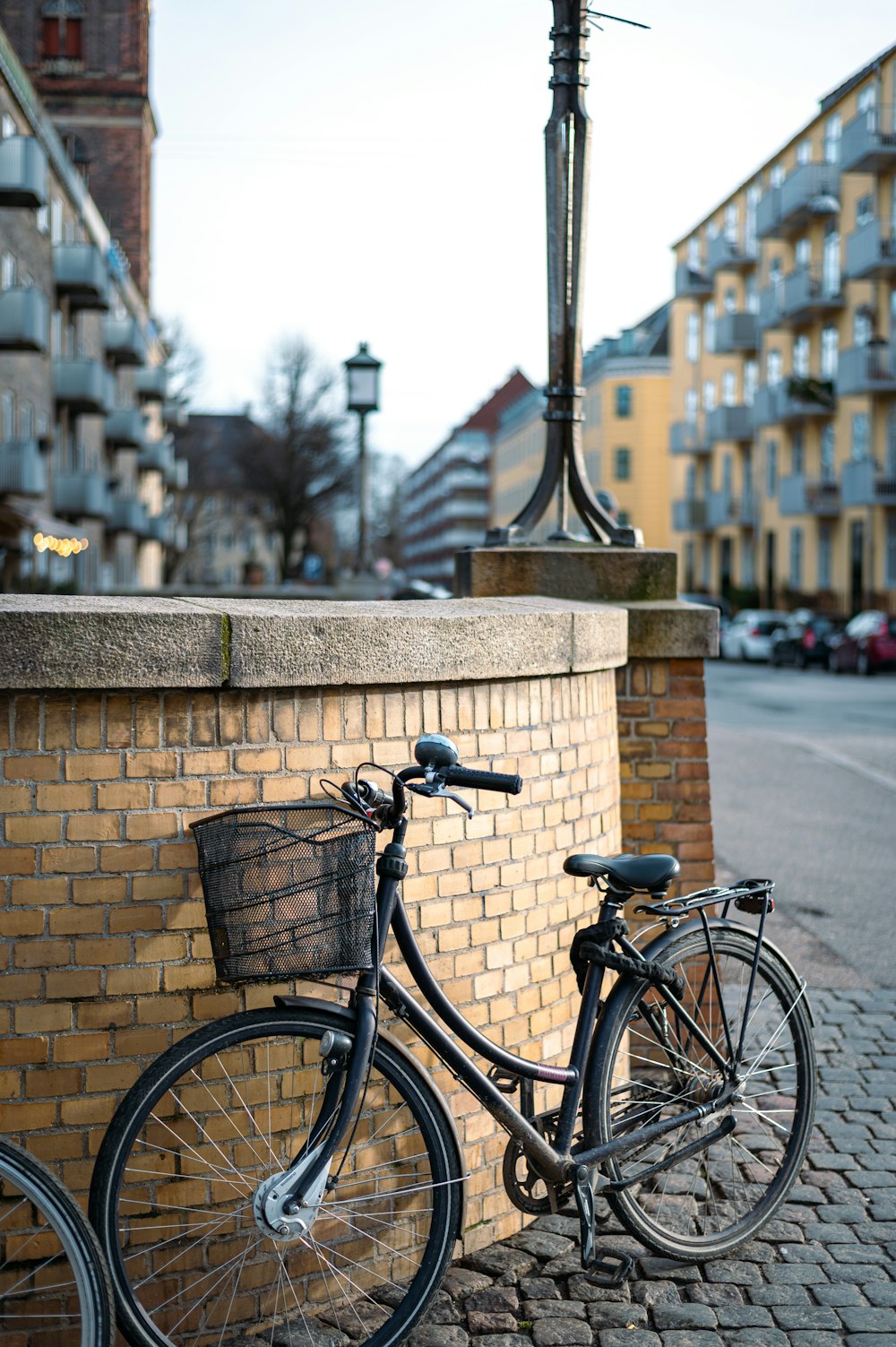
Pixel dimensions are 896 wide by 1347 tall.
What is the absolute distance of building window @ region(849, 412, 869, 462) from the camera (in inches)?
1818

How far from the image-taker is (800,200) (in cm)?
4972

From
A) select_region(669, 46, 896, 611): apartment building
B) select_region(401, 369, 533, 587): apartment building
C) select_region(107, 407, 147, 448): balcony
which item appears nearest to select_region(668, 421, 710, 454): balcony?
select_region(669, 46, 896, 611): apartment building

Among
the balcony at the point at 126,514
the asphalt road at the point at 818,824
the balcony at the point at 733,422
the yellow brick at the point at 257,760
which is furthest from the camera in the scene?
the balcony at the point at 733,422

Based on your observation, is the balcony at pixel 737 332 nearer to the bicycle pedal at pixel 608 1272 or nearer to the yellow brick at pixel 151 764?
the bicycle pedal at pixel 608 1272

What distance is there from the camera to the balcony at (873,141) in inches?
1673

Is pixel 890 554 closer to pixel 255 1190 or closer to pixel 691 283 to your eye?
pixel 691 283

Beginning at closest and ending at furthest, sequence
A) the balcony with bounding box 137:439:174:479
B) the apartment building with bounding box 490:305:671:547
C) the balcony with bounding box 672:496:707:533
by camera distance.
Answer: the balcony with bounding box 137:439:174:479 < the balcony with bounding box 672:496:707:533 < the apartment building with bounding box 490:305:671:547

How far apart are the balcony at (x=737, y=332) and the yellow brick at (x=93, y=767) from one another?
5656 cm

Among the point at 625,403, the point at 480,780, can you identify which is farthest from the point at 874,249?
the point at 480,780

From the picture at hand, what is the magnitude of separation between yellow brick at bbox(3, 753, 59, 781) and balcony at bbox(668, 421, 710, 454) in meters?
61.2

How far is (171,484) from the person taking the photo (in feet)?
226

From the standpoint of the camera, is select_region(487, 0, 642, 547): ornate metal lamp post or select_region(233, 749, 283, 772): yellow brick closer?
select_region(233, 749, 283, 772): yellow brick

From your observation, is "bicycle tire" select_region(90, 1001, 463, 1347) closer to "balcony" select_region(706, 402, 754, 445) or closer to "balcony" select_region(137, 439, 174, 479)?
"balcony" select_region(137, 439, 174, 479)

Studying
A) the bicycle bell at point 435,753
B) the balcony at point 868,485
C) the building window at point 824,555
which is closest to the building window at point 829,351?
the building window at point 824,555
